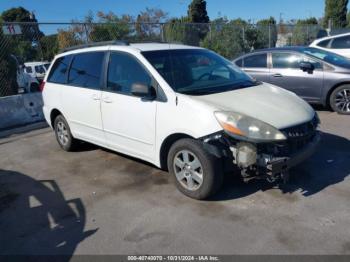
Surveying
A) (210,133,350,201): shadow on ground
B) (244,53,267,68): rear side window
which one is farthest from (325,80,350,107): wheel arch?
(210,133,350,201): shadow on ground

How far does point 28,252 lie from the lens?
Answer: 335cm

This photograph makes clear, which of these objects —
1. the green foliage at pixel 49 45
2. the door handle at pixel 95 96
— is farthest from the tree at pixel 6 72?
the door handle at pixel 95 96

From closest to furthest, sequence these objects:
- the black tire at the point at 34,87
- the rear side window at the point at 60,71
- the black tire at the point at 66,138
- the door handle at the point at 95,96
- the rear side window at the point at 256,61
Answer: the door handle at the point at 95,96
the rear side window at the point at 60,71
the black tire at the point at 66,138
the rear side window at the point at 256,61
the black tire at the point at 34,87

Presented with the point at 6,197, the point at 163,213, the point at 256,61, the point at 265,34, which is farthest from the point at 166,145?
the point at 265,34

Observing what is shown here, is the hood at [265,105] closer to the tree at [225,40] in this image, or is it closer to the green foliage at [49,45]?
the green foliage at [49,45]

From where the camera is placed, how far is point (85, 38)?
488 inches

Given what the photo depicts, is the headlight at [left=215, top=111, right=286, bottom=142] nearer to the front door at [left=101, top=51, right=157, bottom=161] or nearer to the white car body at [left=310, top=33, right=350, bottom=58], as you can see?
the front door at [left=101, top=51, right=157, bottom=161]

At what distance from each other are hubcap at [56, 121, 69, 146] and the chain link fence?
4.84m

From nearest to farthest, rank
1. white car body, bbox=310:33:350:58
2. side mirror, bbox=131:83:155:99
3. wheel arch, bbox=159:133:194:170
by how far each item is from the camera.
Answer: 1. wheel arch, bbox=159:133:194:170
2. side mirror, bbox=131:83:155:99
3. white car body, bbox=310:33:350:58

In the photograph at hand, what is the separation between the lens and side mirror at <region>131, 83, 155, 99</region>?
4.29 m

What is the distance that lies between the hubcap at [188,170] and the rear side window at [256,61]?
508cm

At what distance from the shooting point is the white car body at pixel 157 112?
3891 millimetres

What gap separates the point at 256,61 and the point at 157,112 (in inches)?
199

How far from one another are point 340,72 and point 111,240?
6.13 m
